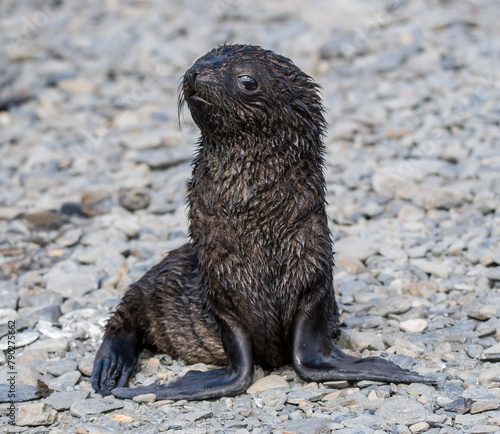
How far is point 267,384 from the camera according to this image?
14.0ft

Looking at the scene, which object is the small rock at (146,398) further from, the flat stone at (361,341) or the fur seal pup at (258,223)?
the flat stone at (361,341)

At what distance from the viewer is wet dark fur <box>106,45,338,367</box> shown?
4.28 meters

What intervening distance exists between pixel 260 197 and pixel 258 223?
0.14m

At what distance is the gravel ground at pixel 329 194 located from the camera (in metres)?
4.08

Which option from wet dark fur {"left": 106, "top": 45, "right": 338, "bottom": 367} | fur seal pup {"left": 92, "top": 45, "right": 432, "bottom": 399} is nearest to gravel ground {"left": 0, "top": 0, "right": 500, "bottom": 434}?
fur seal pup {"left": 92, "top": 45, "right": 432, "bottom": 399}

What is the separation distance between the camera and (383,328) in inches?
199

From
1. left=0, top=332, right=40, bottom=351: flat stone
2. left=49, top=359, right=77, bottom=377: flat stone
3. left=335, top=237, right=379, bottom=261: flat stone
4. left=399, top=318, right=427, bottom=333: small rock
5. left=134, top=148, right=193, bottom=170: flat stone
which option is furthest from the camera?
left=134, top=148, right=193, bottom=170: flat stone

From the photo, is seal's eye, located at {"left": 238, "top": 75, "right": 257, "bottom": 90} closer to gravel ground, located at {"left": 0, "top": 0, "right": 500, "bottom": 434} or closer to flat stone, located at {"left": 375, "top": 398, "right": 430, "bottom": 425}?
gravel ground, located at {"left": 0, "top": 0, "right": 500, "bottom": 434}

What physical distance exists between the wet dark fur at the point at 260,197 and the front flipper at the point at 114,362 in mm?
658

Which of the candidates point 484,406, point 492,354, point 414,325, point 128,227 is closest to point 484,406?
point 484,406

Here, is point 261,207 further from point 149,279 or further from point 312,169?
point 149,279

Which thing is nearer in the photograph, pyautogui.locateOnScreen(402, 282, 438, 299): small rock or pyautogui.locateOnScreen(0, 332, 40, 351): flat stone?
pyautogui.locateOnScreen(0, 332, 40, 351): flat stone

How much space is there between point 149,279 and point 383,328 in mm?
1548

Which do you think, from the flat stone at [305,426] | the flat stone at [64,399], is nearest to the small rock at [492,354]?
the flat stone at [305,426]
